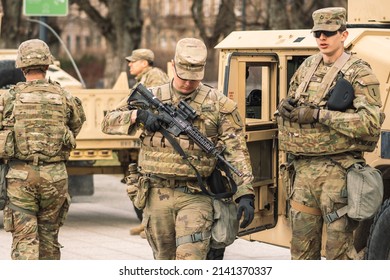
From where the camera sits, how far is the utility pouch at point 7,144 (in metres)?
9.23

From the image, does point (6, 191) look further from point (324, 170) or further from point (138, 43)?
point (138, 43)

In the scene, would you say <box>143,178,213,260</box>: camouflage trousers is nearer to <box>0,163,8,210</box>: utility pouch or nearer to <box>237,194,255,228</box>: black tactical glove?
<box>237,194,255,228</box>: black tactical glove

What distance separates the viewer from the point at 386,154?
360 inches

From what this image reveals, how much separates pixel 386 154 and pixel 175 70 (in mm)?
1752

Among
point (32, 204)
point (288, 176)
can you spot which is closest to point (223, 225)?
point (288, 176)

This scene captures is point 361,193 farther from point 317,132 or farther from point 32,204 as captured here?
point 32,204

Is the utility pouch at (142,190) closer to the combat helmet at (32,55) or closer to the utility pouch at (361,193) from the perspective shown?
the utility pouch at (361,193)

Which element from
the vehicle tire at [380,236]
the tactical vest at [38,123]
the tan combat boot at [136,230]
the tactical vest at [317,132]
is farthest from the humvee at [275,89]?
the tan combat boot at [136,230]

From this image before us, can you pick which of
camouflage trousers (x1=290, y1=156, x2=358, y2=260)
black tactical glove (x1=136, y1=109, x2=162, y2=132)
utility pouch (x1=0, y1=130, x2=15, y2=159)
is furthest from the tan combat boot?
black tactical glove (x1=136, y1=109, x2=162, y2=132)

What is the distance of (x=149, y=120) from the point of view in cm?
Result: 823

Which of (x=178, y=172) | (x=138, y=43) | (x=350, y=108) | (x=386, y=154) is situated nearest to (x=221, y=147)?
(x=178, y=172)

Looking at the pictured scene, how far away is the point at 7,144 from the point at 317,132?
218 cm

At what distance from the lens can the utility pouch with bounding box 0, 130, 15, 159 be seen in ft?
30.3

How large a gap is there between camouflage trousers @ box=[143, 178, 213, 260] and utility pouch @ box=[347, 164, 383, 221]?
0.88 m
